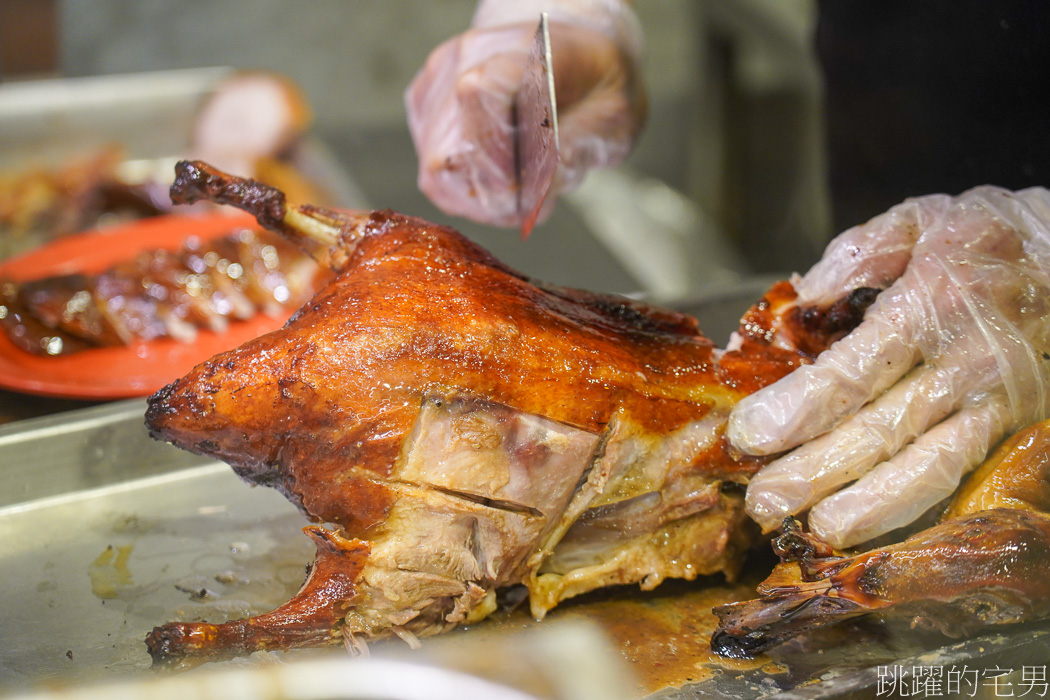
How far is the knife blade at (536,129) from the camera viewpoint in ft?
5.94

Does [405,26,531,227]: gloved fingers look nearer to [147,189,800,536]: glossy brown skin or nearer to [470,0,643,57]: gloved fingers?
[470,0,643,57]: gloved fingers

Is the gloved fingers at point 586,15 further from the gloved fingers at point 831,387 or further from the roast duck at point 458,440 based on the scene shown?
the gloved fingers at point 831,387

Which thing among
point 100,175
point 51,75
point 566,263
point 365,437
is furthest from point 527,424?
point 51,75

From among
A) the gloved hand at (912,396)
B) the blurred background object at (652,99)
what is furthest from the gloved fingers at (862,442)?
the blurred background object at (652,99)

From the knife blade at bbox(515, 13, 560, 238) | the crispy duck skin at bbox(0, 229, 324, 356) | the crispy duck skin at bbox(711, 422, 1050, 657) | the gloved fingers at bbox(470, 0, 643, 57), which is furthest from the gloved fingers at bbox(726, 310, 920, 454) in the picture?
the crispy duck skin at bbox(0, 229, 324, 356)

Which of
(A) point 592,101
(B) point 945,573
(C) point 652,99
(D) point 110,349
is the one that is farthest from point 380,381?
(C) point 652,99

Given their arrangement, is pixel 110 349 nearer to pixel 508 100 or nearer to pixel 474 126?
pixel 474 126

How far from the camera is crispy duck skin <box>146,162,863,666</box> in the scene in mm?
1732

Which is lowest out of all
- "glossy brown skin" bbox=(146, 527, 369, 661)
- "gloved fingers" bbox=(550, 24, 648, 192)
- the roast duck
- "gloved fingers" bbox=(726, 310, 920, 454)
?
"glossy brown skin" bbox=(146, 527, 369, 661)

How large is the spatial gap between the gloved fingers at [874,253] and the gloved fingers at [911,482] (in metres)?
0.37

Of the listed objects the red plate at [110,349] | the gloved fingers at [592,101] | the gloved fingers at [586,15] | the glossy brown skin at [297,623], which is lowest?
the red plate at [110,349]

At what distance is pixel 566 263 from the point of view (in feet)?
16.0

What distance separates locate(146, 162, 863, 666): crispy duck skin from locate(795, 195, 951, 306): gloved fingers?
0.07 m

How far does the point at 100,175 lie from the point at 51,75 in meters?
2.13
